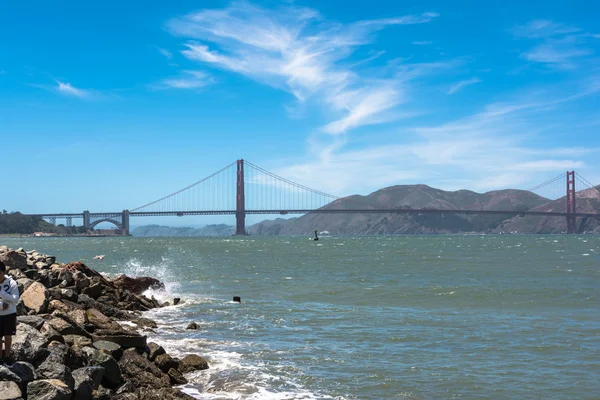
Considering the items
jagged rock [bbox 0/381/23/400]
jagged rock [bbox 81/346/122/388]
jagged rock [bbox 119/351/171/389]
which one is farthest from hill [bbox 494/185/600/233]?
jagged rock [bbox 0/381/23/400]

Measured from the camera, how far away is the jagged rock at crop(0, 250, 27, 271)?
47.3 ft

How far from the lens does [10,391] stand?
582 cm

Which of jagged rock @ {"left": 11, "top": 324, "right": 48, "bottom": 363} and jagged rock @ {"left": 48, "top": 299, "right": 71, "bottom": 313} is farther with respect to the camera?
jagged rock @ {"left": 48, "top": 299, "right": 71, "bottom": 313}

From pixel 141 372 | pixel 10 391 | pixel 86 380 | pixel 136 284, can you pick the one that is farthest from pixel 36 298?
pixel 136 284

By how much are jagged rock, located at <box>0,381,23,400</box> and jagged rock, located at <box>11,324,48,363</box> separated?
0.82 m

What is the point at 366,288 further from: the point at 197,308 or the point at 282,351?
the point at 282,351

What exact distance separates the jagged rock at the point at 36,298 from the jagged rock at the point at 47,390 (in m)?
3.97

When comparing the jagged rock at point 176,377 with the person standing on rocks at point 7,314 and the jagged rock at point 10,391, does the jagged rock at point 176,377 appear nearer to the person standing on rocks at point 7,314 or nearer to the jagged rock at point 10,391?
the person standing on rocks at point 7,314

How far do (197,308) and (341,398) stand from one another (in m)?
10.2

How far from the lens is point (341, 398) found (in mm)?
8438

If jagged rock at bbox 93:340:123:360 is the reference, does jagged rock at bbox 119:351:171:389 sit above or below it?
below

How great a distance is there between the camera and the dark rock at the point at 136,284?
62.3 feet

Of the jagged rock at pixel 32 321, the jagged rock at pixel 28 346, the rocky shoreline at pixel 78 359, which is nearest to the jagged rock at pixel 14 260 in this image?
the rocky shoreline at pixel 78 359

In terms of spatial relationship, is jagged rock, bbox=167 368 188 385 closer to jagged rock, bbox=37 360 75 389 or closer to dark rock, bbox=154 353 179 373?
dark rock, bbox=154 353 179 373
